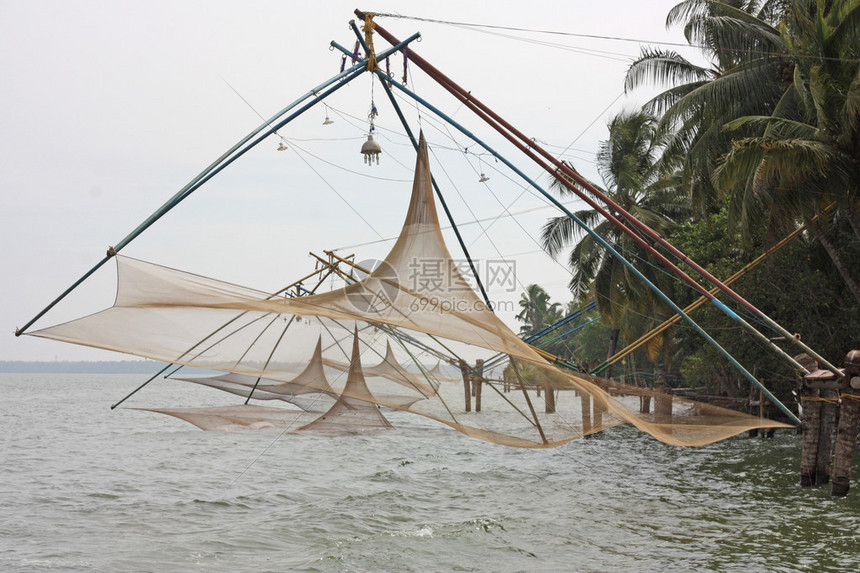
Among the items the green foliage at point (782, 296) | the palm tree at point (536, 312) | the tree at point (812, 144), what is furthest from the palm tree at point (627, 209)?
the palm tree at point (536, 312)

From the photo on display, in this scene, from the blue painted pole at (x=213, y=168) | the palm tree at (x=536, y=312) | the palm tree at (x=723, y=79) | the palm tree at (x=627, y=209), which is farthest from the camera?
the palm tree at (x=536, y=312)

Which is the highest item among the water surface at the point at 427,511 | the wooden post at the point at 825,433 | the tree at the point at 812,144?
the tree at the point at 812,144

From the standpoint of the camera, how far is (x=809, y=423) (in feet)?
36.0

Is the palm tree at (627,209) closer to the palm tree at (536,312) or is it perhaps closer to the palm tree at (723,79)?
the palm tree at (723,79)

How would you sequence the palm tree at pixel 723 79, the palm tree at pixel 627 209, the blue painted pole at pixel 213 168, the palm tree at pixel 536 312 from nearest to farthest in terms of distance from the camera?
the blue painted pole at pixel 213 168 < the palm tree at pixel 723 79 < the palm tree at pixel 627 209 < the palm tree at pixel 536 312

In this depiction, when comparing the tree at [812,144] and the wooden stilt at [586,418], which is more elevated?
the tree at [812,144]

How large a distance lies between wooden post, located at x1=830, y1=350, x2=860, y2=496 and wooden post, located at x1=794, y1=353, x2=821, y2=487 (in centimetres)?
69

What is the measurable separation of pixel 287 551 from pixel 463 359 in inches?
213

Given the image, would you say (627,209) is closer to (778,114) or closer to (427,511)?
(778,114)

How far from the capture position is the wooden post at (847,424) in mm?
9836

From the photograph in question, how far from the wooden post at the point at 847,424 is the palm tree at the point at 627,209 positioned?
12770 millimetres

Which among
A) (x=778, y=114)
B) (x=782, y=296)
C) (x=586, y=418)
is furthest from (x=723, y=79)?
(x=586, y=418)

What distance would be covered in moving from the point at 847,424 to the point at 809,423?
1.01m

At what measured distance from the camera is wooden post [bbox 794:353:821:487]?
1098 cm
